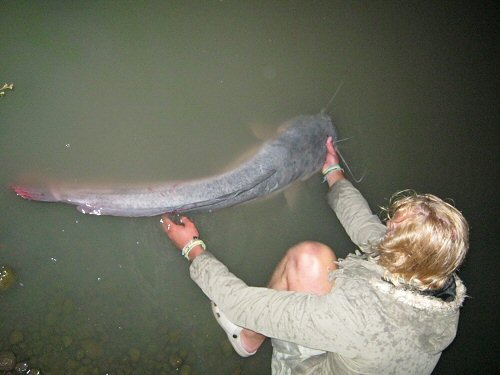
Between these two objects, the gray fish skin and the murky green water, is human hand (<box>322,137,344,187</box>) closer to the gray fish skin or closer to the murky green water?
the gray fish skin

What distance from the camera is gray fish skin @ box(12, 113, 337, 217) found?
2688 mm

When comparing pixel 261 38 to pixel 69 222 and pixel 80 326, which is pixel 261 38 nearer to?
pixel 69 222

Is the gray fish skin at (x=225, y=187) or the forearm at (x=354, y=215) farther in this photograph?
the gray fish skin at (x=225, y=187)

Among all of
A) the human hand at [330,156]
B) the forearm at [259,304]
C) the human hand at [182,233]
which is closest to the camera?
the forearm at [259,304]

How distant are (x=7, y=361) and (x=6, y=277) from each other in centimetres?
56

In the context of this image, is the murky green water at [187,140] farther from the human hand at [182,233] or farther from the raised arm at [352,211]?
the raised arm at [352,211]

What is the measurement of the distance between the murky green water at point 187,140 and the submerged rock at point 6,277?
48 mm

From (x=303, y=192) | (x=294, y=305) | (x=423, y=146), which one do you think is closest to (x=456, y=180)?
(x=423, y=146)

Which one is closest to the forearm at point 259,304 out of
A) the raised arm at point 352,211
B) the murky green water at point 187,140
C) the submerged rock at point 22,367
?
the raised arm at point 352,211

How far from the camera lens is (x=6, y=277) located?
8.77 ft

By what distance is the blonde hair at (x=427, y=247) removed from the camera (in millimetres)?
1529

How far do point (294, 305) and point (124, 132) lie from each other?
86.8 inches

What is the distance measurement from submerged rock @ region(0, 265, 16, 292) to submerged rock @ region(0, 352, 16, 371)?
432 millimetres

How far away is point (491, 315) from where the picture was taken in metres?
3.66
